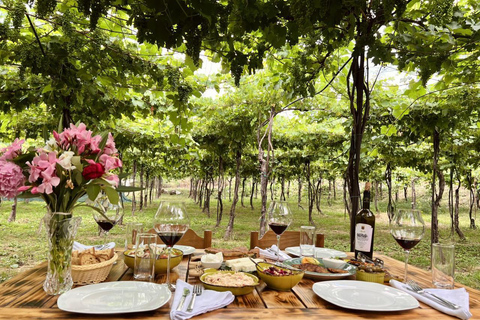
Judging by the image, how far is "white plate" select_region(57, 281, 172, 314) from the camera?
992 millimetres

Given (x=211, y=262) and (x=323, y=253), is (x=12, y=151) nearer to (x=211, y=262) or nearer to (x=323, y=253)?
(x=211, y=262)

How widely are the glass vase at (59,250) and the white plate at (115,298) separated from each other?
96mm

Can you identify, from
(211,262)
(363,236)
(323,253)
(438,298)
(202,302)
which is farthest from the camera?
(323,253)

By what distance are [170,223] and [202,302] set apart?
1.11 feet

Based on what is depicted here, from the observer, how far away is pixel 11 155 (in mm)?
1190

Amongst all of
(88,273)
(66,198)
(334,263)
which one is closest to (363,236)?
(334,263)

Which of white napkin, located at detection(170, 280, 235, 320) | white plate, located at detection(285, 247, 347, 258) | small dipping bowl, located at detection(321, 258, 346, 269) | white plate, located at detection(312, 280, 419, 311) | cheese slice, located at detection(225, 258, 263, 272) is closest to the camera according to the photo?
white napkin, located at detection(170, 280, 235, 320)

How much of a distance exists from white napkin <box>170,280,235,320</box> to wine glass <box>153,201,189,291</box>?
0.52 feet

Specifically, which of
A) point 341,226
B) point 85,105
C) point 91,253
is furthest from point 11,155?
point 341,226

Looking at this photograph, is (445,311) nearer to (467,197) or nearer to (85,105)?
(85,105)

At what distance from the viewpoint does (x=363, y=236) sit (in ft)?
5.27

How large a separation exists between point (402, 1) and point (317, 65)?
1318 millimetres

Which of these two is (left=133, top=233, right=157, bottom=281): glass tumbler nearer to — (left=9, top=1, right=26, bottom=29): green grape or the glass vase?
the glass vase

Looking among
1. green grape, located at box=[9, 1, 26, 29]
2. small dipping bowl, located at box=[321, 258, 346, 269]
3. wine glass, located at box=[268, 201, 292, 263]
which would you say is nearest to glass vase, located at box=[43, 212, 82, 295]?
wine glass, located at box=[268, 201, 292, 263]
